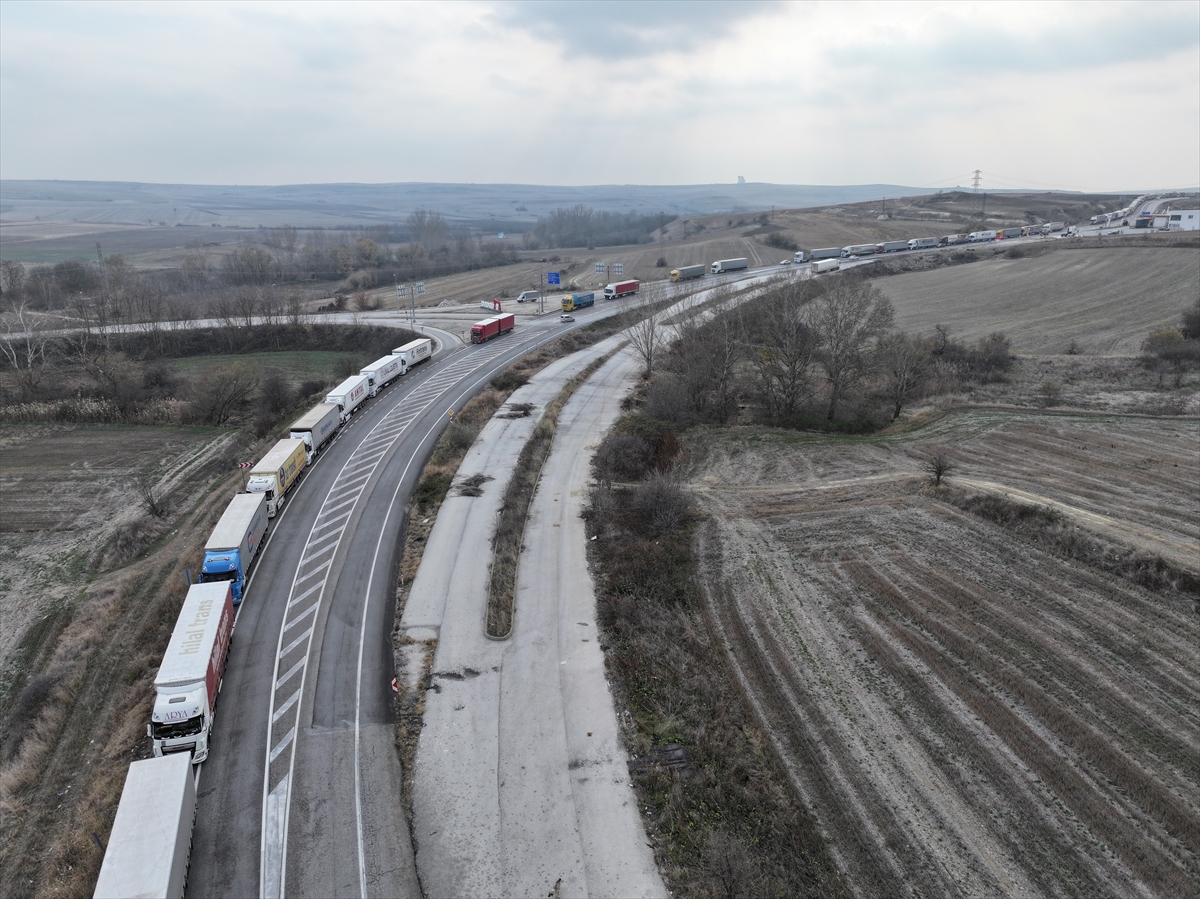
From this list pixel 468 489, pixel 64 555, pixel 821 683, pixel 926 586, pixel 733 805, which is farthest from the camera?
pixel 468 489

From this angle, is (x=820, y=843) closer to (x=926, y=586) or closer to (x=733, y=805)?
(x=733, y=805)

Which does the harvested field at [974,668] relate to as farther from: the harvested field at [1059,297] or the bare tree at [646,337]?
the harvested field at [1059,297]

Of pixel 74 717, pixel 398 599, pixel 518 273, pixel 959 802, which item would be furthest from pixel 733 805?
pixel 518 273

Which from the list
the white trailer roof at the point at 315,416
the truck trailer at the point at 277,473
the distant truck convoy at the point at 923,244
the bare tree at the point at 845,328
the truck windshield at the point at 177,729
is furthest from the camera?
the distant truck convoy at the point at 923,244

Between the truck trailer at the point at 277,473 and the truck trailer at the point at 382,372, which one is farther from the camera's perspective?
the truck trailer at the point at 382,372

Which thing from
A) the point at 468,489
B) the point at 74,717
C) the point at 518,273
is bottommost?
the point at 74,717

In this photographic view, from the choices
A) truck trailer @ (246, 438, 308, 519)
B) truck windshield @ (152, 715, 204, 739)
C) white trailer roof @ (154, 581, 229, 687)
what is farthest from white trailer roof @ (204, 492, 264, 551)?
truck windshield @ (152, 715, 204, 739)

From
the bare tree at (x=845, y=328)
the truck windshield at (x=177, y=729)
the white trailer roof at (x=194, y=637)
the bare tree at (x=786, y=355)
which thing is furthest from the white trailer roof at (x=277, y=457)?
the bare tree at (x=845, y=328)
